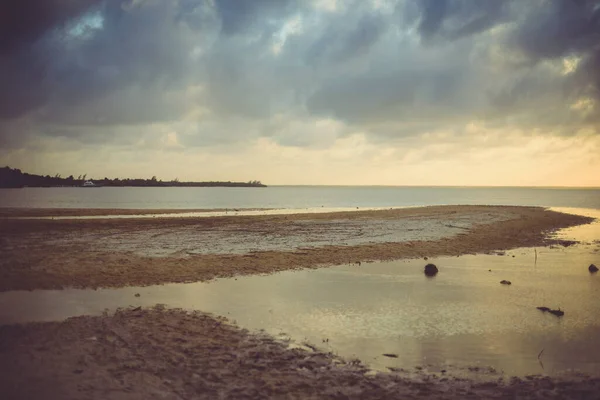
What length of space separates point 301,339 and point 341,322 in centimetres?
204

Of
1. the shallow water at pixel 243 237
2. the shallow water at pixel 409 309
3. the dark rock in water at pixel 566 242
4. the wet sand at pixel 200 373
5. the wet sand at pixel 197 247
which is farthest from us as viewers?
the dark rock in water at pixel 566 242

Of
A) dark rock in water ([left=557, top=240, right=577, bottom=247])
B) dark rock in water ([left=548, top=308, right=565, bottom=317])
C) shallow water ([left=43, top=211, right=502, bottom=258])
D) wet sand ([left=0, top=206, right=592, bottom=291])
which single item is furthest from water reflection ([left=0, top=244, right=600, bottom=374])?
dark rock in water ([left=557, top=240, right=577, bottom=247])

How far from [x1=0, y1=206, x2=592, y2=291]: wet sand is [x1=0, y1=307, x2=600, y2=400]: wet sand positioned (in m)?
7.68

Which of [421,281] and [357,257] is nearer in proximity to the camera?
[421,281]

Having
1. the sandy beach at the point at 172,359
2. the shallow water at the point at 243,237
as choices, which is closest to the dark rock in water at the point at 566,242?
the shallow water at the point at 243,237

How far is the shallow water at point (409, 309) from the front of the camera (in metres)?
10.3

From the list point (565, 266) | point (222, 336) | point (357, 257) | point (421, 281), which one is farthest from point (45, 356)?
point (565, 266)

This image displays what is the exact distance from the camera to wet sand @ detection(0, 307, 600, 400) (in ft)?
26.0

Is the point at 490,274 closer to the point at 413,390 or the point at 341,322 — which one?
the point at 341,322

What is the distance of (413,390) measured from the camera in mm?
8094

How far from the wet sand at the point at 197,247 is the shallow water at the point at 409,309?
83.3 inches

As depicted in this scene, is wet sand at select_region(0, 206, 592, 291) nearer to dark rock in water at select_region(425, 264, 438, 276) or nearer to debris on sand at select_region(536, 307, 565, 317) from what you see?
dark rock in water at select_region(425, 264, 438, 276)

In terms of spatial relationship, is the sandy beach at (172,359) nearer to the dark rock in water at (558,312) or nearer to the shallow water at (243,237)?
the shallow water at (243,237)

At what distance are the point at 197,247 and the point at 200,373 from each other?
20055 mm
